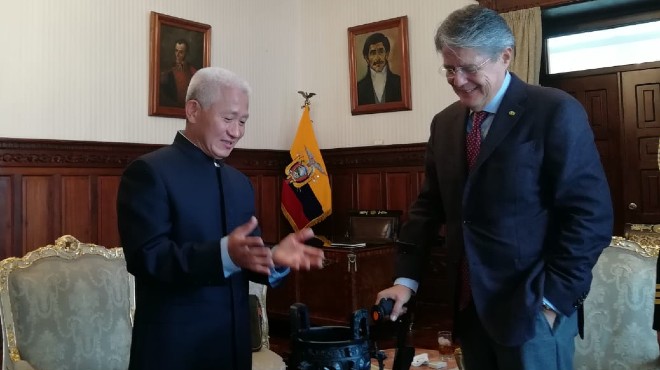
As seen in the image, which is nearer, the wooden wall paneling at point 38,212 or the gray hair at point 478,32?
the gray hair at point 478,32

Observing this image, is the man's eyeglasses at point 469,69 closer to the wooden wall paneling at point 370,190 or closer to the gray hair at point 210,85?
the gray hair at point 210,85

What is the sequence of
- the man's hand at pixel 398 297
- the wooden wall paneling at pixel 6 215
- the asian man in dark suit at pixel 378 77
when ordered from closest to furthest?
the man's hand at pixel 398 297 < the wooden wall paneling at pixel 6 215 < the asian man in dark suit at pixel 378 77

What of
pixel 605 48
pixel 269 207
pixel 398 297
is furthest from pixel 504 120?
pixel 269 207

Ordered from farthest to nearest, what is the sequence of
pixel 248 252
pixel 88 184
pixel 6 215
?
pixel 88 184 < pixel 6 215 < pixel 248 252

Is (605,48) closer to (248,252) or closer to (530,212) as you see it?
(530,212)

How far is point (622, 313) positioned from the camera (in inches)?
100

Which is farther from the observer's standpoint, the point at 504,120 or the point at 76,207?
the point at 76,207

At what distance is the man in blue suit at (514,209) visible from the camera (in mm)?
1492

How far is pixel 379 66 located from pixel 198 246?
5.25 metres

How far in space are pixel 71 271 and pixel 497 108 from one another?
2104 mm

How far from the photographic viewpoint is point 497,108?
64.7 inches

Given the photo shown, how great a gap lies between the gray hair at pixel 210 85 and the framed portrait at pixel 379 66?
4.68 m

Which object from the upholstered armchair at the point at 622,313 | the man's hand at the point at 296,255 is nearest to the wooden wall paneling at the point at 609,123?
the upholstered armchair at the point at 622,313

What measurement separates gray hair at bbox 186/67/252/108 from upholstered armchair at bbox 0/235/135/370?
57.1 inches
